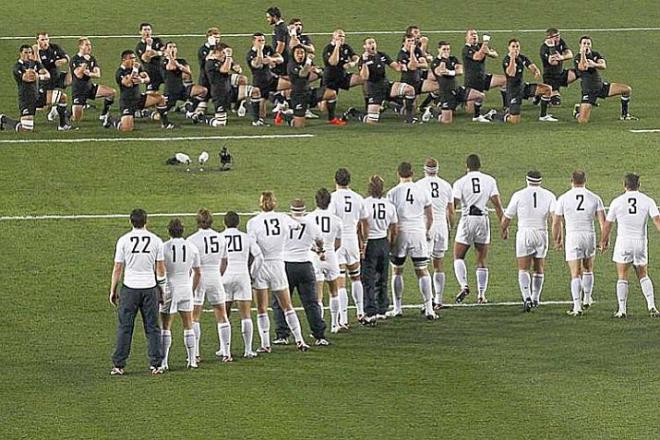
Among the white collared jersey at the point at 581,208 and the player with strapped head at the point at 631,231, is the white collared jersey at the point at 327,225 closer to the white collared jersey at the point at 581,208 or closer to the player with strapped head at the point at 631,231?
the white collared jersey at the point at 581,208

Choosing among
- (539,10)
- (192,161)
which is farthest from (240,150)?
(539,10)

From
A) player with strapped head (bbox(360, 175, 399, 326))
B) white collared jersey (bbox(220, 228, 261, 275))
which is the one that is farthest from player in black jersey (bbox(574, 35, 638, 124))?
white collared jersey (bbox(220, 228, 261, 275))

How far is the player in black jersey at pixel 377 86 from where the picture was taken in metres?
34.8

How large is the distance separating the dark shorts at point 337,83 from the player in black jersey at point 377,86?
0.49m

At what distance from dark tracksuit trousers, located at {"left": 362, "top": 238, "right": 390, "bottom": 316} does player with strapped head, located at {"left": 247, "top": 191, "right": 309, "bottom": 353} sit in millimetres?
1718

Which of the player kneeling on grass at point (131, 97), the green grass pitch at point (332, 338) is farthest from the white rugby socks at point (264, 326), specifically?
the player kneeling on grass at point (131, 97)

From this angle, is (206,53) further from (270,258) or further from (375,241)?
(270,258)

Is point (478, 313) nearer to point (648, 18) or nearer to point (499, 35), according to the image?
point (499, 35)

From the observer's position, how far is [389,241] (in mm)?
23312

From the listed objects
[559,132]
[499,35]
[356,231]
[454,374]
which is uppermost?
[499,35]

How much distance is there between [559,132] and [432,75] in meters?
3.09

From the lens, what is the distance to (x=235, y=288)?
21359 mm

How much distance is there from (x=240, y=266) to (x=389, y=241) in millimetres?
2832

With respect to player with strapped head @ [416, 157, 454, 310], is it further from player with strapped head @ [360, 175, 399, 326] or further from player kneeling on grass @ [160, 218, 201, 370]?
player kneeling on grass @ [160, 218, 201, 370]
